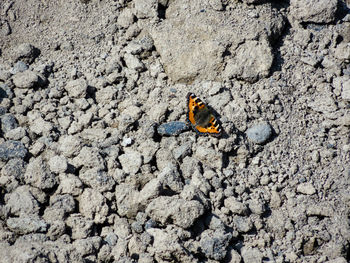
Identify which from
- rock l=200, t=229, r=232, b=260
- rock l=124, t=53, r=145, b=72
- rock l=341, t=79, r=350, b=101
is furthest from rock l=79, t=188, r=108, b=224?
rock l=341, t=79, r=350, b=101

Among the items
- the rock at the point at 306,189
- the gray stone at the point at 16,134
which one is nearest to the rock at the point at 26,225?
the gray stone at the point at 16,134

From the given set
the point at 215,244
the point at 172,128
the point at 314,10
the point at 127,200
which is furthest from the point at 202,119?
the point at 314,10

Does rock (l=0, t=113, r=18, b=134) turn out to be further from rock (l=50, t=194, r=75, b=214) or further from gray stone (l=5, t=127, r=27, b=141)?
rock (l=50, t=194, r=75, b=214)

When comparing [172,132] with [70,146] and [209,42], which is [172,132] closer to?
[70,146]

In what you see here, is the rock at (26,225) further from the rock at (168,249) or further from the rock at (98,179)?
the rock at (168,249)

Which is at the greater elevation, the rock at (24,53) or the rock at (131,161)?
the rock at (24,53)
